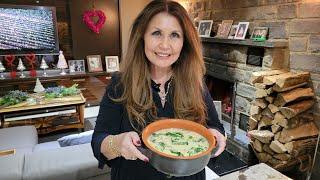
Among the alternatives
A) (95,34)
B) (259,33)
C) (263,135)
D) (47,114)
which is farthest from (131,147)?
(95,34)

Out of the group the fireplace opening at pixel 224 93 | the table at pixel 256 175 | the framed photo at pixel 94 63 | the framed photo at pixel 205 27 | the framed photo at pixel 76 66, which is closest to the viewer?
the table at pixel 256 175

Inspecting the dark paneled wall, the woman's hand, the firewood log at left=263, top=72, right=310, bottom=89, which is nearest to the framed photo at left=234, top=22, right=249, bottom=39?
the firewood log at left=263, top=72, right=310, bottom=89

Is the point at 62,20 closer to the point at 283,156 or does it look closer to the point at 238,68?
the point at 238,68

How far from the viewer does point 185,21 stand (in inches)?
36.4

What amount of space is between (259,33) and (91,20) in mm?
2710

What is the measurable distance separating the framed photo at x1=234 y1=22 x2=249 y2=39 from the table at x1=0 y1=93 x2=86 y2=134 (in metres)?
1.92

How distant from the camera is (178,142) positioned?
2.72 ft

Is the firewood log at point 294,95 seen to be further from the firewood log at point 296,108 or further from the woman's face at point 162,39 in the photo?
the woman's face at point 162,39

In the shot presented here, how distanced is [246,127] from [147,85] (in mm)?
2087

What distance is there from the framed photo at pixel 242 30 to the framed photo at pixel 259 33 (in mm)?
89

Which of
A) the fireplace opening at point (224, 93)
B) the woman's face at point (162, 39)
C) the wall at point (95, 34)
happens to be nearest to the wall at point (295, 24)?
the fireplace opening at point (224, 93)

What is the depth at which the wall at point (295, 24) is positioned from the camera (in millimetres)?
2033

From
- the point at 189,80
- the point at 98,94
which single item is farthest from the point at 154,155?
the point at 98,94

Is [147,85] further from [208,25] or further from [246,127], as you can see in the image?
[208,25]
